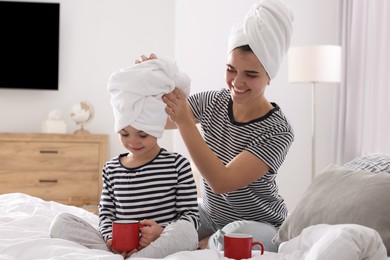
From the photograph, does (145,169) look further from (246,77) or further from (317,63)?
(317,63)

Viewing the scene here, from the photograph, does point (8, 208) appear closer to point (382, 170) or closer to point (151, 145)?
point (151, 145)

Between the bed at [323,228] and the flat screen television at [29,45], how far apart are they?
12.0 feet

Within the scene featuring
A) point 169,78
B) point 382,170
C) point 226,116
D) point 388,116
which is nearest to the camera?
point 169,78

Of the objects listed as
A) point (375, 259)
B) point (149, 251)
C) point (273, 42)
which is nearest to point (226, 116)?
point (273, 42)

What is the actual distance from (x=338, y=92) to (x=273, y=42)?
3368mm

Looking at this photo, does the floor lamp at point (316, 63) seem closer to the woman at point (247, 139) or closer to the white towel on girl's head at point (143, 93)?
the woman at point (247, 139)

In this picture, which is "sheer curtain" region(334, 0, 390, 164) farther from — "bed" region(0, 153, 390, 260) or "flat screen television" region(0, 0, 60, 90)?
"flat screen television" region(0, 0, 60, 90)

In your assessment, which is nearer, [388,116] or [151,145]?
[151,145]

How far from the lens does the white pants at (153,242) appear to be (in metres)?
1.69

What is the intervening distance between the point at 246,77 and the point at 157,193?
54cm

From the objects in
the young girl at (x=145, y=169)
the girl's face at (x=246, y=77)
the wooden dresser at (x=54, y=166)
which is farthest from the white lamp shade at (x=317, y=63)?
the young girl at (x=145, y=169)

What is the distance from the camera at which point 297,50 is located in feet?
15.8

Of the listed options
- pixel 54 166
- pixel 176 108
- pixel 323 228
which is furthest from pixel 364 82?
pixel 323 228

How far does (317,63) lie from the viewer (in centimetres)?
475
